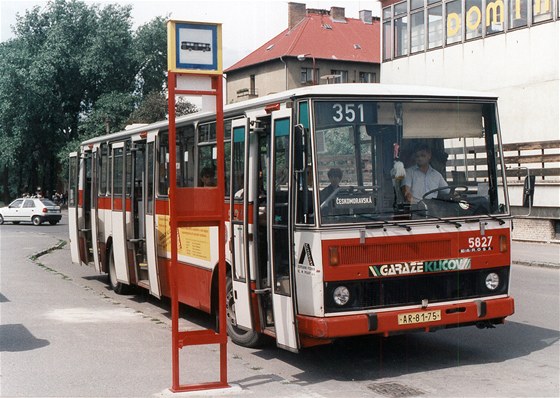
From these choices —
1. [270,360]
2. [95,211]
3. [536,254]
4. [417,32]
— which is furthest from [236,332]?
[417,32]

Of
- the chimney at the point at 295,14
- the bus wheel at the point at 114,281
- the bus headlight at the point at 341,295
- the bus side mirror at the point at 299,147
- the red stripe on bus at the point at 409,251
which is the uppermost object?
the chimney at the point at 295,14

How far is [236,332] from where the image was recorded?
33.2 feet

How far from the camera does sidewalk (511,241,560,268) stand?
816 inches

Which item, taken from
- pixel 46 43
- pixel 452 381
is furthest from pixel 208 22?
pixel 46 43

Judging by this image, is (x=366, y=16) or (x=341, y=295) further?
(x=366, y=16)

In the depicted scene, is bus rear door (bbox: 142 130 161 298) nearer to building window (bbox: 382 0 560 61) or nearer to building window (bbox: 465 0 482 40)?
building window (bbox: 382 0 560 61)

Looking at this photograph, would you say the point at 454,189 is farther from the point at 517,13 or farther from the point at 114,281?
the point at 517,13

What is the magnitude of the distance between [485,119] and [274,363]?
3515mm

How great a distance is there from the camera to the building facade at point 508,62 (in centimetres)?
2745

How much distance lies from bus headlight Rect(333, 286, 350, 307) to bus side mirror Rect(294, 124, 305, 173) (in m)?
1.21

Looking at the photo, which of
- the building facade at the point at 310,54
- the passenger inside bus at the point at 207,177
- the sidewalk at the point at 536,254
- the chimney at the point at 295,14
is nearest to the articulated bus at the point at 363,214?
the passenger inside bus at the point at 207,177

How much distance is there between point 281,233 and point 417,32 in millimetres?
30499

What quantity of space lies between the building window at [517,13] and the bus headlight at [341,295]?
2585 cm

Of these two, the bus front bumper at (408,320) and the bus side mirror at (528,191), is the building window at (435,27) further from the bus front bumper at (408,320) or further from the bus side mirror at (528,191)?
the bus front bumper at (408,320)
